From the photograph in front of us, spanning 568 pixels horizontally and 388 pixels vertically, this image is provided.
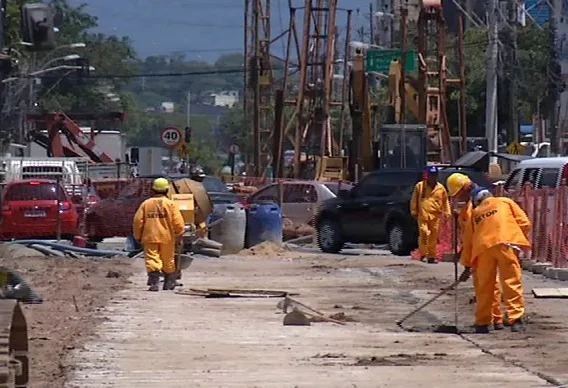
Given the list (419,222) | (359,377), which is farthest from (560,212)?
(359,377)

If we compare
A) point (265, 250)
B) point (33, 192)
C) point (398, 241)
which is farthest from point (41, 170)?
point (398, 241)

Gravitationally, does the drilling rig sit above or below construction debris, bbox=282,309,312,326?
above

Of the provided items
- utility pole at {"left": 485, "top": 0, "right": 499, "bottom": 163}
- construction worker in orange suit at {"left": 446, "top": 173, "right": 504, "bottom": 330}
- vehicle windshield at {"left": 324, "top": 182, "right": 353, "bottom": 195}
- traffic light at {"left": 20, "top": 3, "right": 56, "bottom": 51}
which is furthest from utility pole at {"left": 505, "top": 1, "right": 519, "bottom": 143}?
traffic light at {"left": 20, "top": 3, "right": 56, "bottom": 51}

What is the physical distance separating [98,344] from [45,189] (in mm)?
19870

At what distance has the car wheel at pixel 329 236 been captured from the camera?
32.7 metres

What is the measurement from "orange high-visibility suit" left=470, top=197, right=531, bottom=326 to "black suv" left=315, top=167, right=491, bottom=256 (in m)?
15.1

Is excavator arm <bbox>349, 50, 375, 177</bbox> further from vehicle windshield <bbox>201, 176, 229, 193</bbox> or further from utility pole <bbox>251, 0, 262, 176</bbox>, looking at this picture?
utility pole <bbox>251, 0, 262, 176</bbox>

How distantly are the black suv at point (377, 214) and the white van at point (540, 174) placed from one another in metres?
3.25

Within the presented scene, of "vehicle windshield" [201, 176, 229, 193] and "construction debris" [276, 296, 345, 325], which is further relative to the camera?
"vehicle windshield" [201, 176, 229, 193]

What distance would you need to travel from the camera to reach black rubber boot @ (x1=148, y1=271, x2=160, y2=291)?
21.2 m

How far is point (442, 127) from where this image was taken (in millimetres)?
45938

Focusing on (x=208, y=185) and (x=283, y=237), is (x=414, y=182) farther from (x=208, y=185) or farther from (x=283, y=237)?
(x=208, y=185)

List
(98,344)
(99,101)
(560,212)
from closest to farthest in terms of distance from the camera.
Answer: (98,344), (560,212), (99,101)

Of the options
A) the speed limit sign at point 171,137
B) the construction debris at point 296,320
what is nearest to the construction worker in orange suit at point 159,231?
the construction debris at point 296,320
